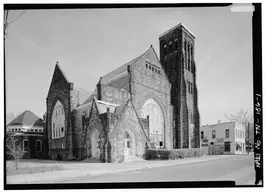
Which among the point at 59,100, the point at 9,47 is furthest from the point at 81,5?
the point at 59,100

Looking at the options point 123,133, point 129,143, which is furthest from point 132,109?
point 129,143

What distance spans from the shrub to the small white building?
30cm

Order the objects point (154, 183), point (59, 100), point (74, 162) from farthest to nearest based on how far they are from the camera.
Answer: point (59, 100)
point (74, 162)
point (154, 183)

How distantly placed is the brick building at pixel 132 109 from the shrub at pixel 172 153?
15 centimetres

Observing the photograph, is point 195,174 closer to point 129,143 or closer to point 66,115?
point 129,143

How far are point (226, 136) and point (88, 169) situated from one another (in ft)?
12.5

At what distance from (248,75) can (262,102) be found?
0.75 meters

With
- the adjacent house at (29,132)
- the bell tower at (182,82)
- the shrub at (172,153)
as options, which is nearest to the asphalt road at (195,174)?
the shrub at (172,153)

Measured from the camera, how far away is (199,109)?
27.3 feet

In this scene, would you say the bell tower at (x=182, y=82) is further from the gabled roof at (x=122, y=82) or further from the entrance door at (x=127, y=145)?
the entrance door at (x=127, y=145)

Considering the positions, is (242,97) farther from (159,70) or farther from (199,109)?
(159,70)

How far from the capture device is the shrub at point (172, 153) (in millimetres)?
8562

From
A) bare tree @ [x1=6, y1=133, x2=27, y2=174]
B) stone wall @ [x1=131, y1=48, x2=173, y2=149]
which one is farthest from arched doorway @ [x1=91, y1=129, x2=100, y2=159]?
bare tree @ [x1=6, y1=133, x2=27, y2=174]

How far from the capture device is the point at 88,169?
7.49 metres
